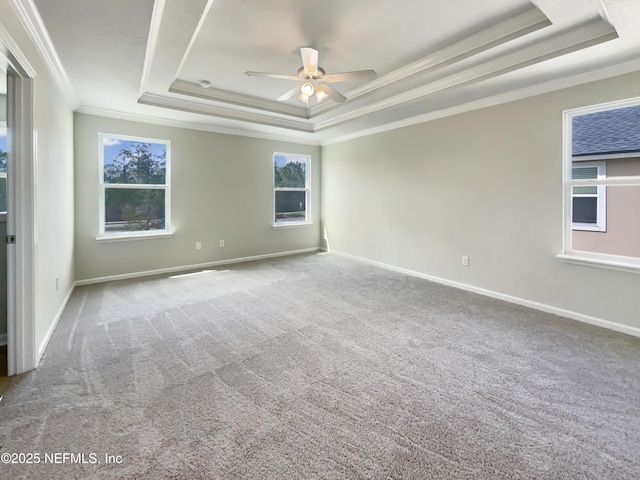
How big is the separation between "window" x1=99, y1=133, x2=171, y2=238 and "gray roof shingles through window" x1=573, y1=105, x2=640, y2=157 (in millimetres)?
5402

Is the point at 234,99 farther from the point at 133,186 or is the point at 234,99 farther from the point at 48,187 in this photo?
the point at 48,187

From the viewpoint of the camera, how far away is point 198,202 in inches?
205

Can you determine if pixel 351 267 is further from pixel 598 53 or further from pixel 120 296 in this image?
pixel 598 53

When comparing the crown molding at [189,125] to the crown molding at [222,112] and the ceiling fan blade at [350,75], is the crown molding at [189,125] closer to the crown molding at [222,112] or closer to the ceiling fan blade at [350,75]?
the crown molding at [222,112]

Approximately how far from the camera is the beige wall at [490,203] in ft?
10.1

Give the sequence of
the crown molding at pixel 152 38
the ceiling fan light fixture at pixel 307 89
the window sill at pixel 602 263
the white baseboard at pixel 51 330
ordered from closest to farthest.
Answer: the crown molding at pixel 152 38
the white baseboard at pixel 51 330
the window sill at pixel 602 263
the ceiling fan light fixture at pixel 307 89

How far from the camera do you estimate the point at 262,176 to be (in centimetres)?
591

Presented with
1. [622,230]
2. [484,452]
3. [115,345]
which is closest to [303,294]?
[115,345]

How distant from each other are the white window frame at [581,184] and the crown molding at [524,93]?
0.86ft

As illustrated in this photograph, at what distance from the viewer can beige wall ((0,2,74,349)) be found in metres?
2.26

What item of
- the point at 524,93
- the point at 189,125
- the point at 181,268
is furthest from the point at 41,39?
the point at 524,93

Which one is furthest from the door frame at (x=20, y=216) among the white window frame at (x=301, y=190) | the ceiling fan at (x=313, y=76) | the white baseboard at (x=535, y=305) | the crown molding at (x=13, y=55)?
the white baseboard at (x=535, y=305)

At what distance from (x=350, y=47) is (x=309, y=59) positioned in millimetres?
561

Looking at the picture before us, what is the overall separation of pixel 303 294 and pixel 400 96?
9.29 ft
